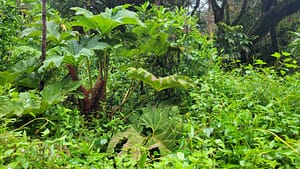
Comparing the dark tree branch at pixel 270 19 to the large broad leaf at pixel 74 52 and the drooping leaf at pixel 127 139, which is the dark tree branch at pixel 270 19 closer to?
the large broad leaf at pixel 74 52

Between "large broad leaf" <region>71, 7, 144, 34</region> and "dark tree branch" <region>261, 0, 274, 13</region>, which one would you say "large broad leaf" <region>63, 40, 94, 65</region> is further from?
"dark tree branch" <region>261, 0, 274, 13</region>

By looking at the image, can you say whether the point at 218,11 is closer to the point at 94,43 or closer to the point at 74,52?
the point at 94,43

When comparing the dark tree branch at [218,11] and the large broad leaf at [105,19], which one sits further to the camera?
the dark tree branch at [218,11]

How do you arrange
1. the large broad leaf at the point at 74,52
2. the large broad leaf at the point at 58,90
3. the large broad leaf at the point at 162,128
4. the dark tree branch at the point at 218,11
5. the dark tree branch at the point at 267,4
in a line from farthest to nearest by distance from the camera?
the dark tree branch at the point at 218,11 → the dark tree branch at the point at 267,4 → the large broad leaf at the point at 74,52 → the large broad leaf at the point at 58,90 → the large broad leaf at the point at 162,128

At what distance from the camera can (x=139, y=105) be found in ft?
7.31

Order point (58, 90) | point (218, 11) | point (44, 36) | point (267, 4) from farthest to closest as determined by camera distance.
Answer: point (218, 11), point (267, 4), point (44, 36), point (58, 90)

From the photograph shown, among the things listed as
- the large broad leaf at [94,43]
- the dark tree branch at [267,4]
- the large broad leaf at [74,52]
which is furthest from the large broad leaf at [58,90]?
the dark tree branch at [267,4]

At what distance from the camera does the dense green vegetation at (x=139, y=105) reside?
3.76 ft

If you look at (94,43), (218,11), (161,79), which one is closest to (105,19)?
(94,43)

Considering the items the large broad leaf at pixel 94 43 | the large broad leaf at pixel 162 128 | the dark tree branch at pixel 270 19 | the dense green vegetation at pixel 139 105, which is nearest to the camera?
the dense green vegetation at pixel 139 105

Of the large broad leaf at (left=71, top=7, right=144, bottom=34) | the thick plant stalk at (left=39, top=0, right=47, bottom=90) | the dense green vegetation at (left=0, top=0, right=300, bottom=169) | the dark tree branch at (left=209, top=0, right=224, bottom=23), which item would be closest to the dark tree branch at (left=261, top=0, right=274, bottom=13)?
the dark tree branch at (left=209, top=0, right=224, bottom=23)

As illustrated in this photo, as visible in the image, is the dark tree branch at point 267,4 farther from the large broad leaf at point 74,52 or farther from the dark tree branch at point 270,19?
the large broad leaf at point 74,52

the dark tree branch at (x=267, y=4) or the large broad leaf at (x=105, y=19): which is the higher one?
the dark tree branch at (x=267, y=4)

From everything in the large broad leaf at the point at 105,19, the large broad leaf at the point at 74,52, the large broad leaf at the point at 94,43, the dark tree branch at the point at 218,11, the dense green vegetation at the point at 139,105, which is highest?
the dark tree branch at the point at 218,11
